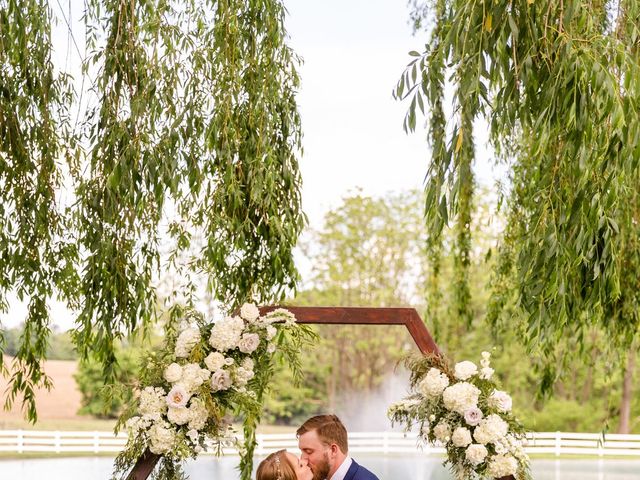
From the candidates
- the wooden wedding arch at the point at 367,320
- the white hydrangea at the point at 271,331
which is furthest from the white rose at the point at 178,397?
the white hydrangea at the point at 271,331

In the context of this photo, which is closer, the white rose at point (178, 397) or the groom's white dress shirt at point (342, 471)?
the groom's white dress shirt at point (342, 471)

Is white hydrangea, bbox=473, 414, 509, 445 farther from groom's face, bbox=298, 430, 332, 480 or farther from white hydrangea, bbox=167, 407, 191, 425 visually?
white hydrangea, bbox=167, 407, 191, 425

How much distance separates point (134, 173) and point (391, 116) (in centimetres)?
1918

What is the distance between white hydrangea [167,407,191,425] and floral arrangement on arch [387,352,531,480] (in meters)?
0.82

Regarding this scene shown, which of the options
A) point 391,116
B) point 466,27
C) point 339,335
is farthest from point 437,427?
point 391,116

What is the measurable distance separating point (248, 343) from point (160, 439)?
0.58 metres

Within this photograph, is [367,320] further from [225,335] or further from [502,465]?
[502,465]

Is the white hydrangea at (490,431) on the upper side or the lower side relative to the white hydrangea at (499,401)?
lower

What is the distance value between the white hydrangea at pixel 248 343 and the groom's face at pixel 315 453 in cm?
89

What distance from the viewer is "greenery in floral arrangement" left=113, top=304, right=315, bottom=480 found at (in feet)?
14.1

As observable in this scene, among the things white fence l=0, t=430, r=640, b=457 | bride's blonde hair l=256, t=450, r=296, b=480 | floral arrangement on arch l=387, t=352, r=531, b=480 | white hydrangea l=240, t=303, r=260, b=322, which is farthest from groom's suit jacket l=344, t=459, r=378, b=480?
white fence l=0, t=430, r=640, b=457

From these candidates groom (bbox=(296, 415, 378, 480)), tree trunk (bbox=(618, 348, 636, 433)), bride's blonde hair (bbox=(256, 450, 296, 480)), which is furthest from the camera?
tree trunk (bbox=(618, 348, 636, 433))

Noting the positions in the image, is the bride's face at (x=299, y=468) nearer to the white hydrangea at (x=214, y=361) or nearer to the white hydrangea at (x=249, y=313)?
the white hydrangea at (x=214, y=361)

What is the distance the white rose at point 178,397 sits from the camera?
4.32 metres
